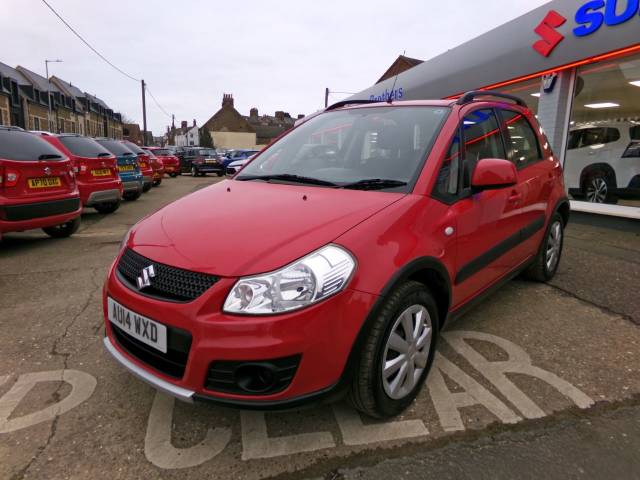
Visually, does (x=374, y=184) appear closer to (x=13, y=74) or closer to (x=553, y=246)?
(x=553, y=246)

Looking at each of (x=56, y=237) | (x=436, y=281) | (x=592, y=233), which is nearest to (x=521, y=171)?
(x=436, y=281)

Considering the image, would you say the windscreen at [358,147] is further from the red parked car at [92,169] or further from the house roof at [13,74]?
the house roof at [13,74]

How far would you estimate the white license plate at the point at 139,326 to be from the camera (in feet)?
5.94

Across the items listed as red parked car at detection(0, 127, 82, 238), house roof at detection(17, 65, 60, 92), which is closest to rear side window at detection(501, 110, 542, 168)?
red parked car at detection(0, 127, 82, 238)

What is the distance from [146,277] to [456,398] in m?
1.73

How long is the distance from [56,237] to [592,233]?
27.7 feet

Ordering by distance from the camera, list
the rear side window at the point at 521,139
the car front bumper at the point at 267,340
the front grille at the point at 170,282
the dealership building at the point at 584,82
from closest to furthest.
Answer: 1. the car front bumper at the point at 267,340
2. the front grille at the point at 170,282
3. the rear side window at the point at 521,139
4. the dealership building at the point at 584,82

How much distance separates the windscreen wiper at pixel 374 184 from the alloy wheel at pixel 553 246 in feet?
7.60

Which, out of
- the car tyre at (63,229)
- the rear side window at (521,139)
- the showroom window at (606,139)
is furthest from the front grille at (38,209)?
the showroom window at (606,139)

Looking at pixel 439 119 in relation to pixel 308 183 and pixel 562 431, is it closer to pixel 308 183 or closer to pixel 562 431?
pixel 308 183

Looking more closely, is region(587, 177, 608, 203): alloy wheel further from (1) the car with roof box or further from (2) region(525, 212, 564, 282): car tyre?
(1) the car with roof box

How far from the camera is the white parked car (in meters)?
7.79

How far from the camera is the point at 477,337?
9.88 ft

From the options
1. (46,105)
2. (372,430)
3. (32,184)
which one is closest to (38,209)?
(32,184)
